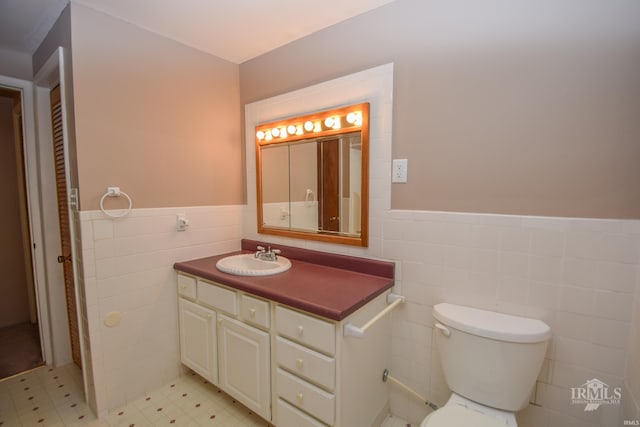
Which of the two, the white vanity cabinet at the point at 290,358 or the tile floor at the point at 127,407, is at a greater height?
the white vanity cabinet at the point at 290,358

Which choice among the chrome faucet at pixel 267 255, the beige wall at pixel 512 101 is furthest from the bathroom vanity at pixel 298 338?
the beige wall at pixel 512 101

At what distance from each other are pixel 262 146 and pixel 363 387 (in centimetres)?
167

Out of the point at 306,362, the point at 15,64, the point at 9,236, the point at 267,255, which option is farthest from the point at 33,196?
the point at 306,362

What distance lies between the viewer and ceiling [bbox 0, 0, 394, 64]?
152 cm

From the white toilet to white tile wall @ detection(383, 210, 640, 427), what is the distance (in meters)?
0.13

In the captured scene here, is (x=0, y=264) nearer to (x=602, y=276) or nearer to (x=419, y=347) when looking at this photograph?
(x=419, y=347)

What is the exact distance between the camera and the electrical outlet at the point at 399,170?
1.50 meters

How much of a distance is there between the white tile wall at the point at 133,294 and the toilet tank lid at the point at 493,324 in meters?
1.66

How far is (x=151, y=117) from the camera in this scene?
1791mm

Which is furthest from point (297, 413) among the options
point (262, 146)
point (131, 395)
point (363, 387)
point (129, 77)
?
point (129, 77)

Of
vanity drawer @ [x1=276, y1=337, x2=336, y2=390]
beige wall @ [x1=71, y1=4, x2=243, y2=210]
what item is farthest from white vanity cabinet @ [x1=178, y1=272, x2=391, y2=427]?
beige wall @ [x1=71, y1=4, x2=243, y2=210]

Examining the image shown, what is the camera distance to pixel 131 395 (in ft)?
5.85

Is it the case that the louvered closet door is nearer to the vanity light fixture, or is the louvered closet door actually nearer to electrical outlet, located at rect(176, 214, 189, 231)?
electrical outlet, located at rect(176, 214, 189, 231)

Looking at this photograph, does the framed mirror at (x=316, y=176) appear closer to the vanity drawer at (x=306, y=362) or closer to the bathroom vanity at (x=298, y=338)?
the bathroom vanity at (x=298, y=338)
